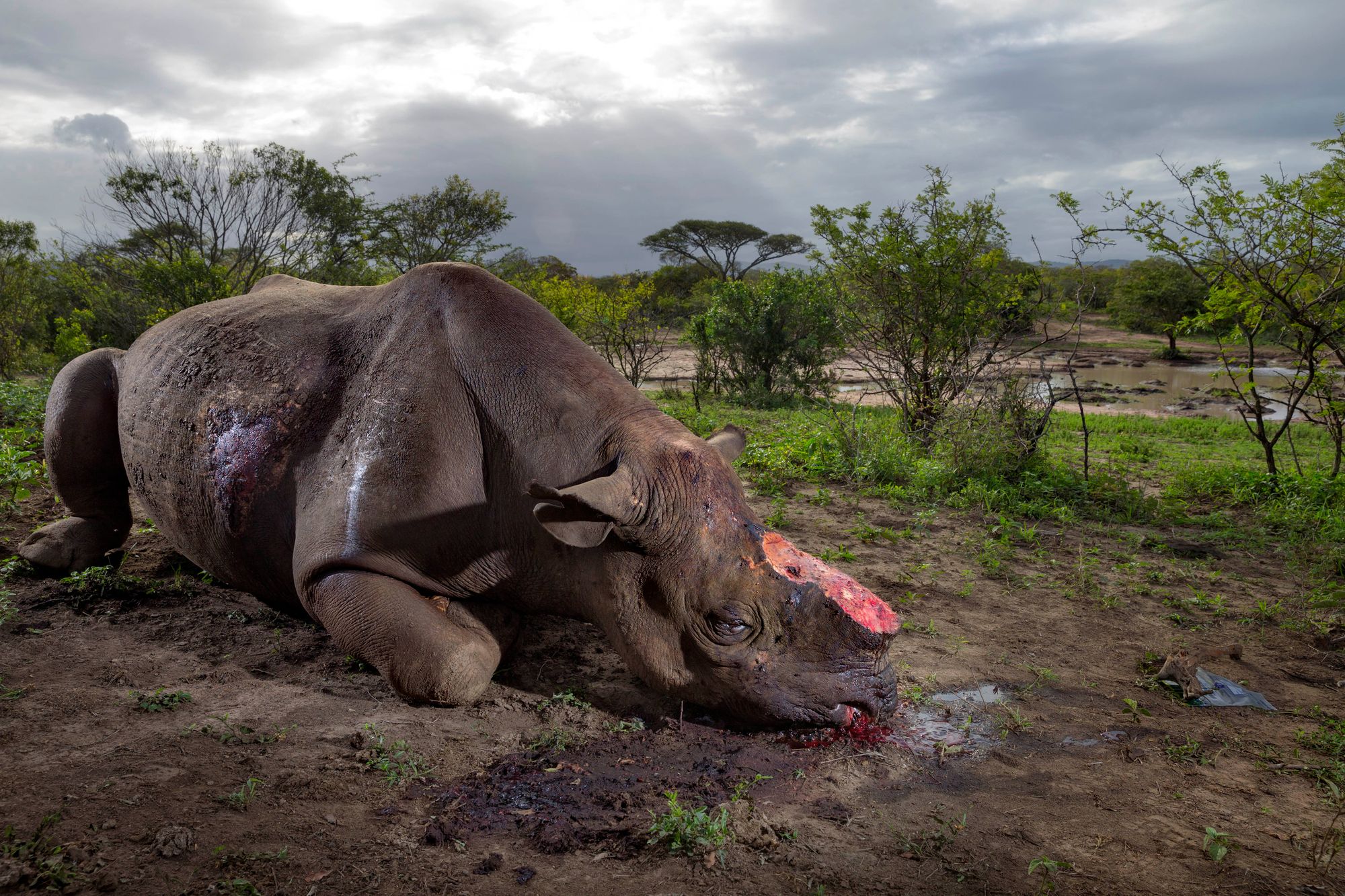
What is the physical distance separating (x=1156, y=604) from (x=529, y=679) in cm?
452

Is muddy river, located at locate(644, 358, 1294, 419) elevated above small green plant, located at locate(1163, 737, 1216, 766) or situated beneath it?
elevated above

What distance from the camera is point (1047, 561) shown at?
6.88 m

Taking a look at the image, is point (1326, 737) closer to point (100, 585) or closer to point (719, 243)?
point (100, 585)

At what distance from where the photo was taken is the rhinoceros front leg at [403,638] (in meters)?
3.77

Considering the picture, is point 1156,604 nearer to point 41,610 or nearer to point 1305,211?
point 1305,211

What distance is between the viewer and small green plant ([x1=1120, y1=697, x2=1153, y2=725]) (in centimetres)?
420

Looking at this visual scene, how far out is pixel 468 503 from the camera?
4.04 m

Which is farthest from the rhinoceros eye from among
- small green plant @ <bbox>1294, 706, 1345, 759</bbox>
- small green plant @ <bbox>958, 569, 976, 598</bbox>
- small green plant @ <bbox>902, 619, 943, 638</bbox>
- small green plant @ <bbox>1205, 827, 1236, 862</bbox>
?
small green plant @ <bbox>958, 569, 976, 598</bbox>

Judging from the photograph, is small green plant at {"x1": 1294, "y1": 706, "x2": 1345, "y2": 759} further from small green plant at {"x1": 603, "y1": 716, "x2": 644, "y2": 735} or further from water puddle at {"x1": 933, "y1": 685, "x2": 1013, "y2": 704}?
small green plant at {"x1": 603, "y1": 716, "x2": 644, "y2": 735}

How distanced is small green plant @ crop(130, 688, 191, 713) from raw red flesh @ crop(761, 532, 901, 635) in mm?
2703

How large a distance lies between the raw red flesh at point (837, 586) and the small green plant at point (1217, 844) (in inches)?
51.9

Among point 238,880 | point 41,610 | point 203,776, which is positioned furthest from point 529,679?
point 41,610

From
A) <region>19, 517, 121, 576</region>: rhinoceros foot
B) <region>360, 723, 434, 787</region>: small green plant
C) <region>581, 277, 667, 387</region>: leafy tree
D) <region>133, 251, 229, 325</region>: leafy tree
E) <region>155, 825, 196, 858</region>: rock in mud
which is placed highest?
<region>133, 251, 229, 325</region>: leafy tree

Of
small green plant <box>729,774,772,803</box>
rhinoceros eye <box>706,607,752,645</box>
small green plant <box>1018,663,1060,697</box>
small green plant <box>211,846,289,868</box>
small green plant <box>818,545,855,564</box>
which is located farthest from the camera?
small green plant <box>818,545,855,564</box>
